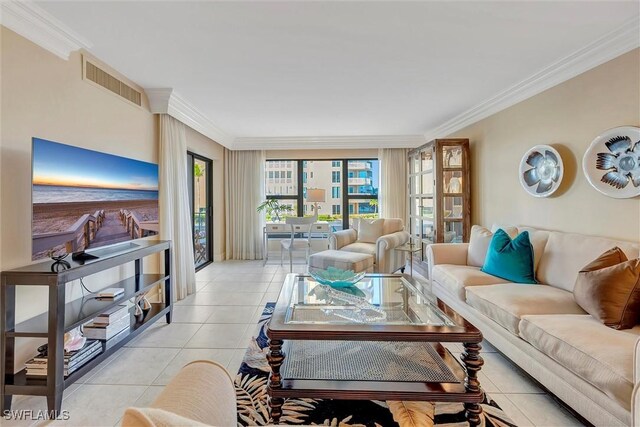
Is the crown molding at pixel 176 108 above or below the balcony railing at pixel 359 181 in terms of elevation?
above

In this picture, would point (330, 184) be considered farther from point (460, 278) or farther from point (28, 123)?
point (28, 123)

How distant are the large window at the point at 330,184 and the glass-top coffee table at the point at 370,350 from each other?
3.94 meters

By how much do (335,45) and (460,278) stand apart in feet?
7.13

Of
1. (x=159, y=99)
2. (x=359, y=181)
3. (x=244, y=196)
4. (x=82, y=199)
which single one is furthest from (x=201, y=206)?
(x=82, y=199)

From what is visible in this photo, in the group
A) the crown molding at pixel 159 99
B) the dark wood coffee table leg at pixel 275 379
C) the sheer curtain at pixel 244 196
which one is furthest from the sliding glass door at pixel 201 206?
the dark wood coffee table leg at pixel 275 379

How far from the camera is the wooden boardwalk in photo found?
7.13 feet

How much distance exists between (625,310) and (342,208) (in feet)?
15.5

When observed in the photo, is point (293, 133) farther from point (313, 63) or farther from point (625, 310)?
point (625, 310)

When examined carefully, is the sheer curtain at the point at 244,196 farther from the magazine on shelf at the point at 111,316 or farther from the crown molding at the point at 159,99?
the magazine on shelf at the point at 111,316

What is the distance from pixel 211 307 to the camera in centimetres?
325

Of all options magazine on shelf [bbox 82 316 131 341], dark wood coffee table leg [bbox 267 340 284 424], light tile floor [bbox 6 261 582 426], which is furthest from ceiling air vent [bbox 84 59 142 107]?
dark wood coffee table leg [bbox 267 340 284 424]

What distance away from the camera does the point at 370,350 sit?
77.3 inches

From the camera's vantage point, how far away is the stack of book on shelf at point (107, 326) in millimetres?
2098

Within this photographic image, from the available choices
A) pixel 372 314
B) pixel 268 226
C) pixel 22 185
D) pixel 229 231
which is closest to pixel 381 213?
pixel 268 226
